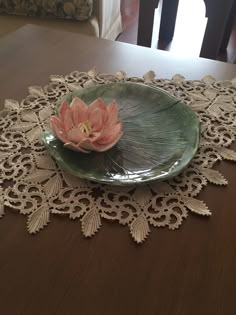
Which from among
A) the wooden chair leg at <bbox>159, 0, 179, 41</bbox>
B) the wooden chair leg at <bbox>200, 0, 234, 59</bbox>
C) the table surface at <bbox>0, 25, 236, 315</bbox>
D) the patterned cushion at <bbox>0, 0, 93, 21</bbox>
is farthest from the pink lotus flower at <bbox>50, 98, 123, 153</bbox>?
the wooden chair leg at <bbox>159, 0, 179, 41</bbox>

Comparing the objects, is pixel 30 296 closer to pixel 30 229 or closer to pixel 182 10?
pixel 30 229

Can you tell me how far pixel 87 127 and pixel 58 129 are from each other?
2.2 inches

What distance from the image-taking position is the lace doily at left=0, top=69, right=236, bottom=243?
514 millimetres

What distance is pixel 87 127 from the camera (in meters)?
0.59

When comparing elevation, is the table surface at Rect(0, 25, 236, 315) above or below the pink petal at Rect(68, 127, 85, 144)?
below

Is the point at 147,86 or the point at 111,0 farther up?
the point at 147,86

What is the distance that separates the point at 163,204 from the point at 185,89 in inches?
15.8

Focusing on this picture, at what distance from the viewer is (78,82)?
845 mm

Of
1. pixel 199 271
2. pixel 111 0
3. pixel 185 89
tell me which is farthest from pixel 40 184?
pixel 111 0

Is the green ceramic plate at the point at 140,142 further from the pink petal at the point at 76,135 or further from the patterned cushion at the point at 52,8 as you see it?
the patterned cushion at the point at 52,8

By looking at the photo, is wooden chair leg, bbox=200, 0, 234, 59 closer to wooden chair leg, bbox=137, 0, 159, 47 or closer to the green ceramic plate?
wooden chair leg, bbox=137, 0, 159, 47

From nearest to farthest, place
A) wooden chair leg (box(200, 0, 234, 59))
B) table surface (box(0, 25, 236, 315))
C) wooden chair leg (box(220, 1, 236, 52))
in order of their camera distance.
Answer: table surface (box(0, 25, 236, 315))
wooden chair leg (box(200, 0, 234, 59))
wooden chair leg (box(220, 1, 236, 52))

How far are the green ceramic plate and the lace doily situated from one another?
21mm

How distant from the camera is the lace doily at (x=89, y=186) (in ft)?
A: 1.69
